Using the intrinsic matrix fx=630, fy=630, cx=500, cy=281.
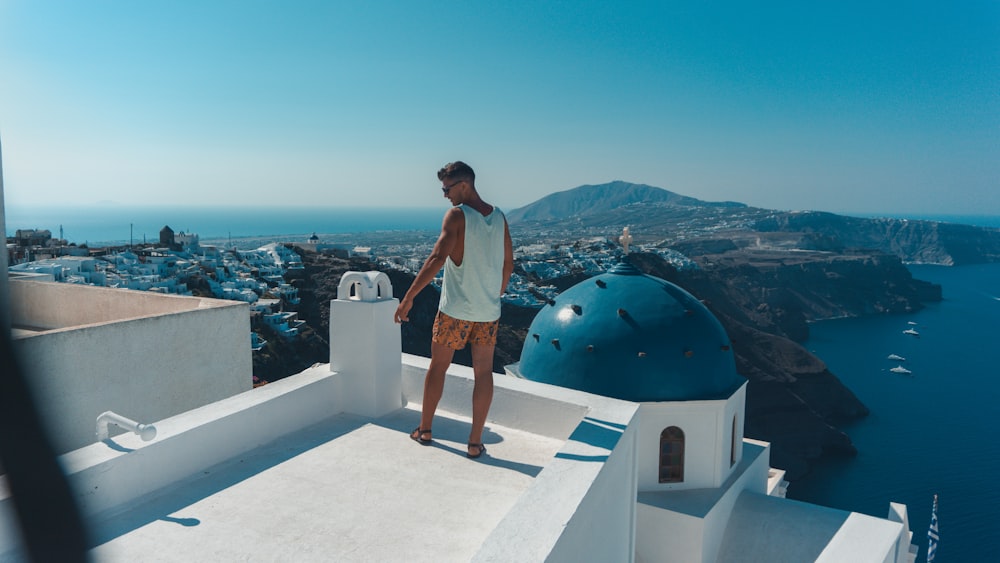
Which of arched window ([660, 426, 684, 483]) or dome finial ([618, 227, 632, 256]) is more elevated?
dome finial ([618, 227, 632, 256])

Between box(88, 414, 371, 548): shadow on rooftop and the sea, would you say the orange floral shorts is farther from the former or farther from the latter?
the sea

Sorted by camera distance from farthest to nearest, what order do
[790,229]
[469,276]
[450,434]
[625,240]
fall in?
[790,229] < [625,240] < [450,434] < [469,276]

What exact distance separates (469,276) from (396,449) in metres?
1.10

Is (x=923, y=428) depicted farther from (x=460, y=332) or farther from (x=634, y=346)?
(x=460, y=332)

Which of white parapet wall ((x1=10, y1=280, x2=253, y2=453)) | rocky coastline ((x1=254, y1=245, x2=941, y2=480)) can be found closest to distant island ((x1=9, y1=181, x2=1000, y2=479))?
rocky coastline ((x1=254, y1=245, x2=941, y2=480))

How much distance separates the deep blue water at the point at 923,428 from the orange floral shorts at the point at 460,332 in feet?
107

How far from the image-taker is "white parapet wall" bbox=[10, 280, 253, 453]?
5.40m

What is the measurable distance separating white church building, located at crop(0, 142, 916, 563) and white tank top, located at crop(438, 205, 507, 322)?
0.82m

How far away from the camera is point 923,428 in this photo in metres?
43.9

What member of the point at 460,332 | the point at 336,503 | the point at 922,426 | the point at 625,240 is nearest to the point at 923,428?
the point at 922,426

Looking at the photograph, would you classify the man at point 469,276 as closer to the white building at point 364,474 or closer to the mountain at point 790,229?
the white building at point 364,474

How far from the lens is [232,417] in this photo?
3471 mm

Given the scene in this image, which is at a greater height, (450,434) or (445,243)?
(445,243)

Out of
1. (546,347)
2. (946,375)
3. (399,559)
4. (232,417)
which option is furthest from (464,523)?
(946,375)
